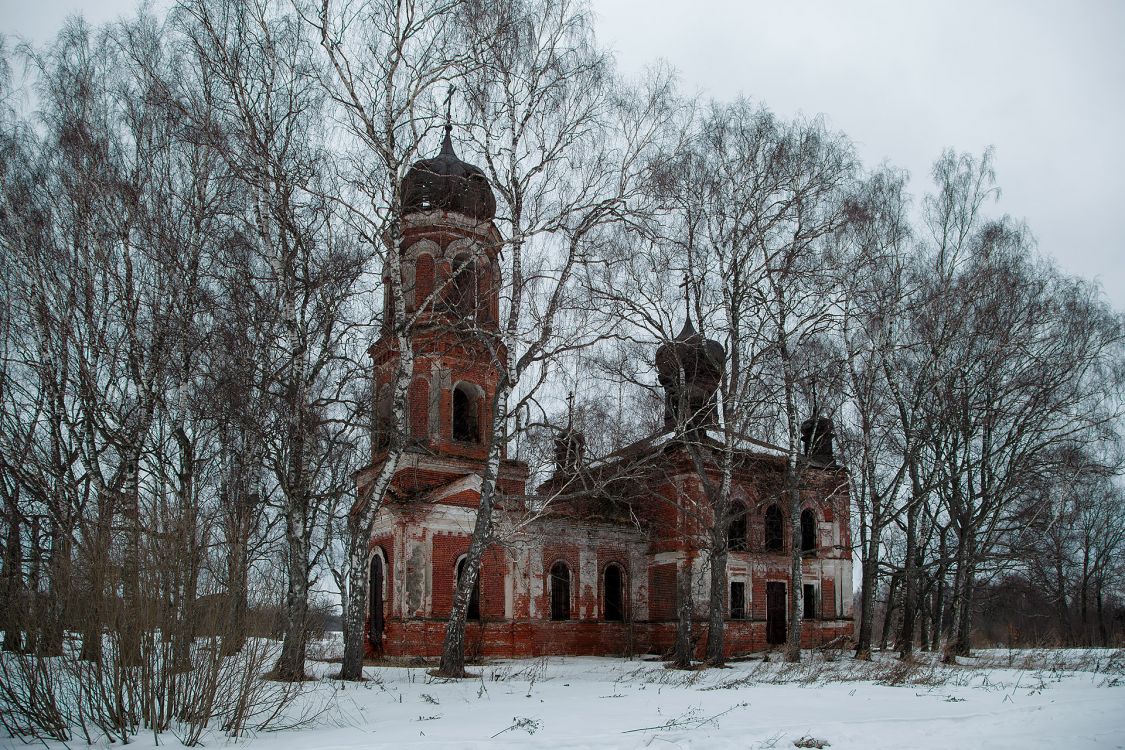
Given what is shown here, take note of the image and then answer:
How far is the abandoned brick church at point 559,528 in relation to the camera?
865 inches

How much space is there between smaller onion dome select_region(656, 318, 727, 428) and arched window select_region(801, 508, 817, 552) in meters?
5.66

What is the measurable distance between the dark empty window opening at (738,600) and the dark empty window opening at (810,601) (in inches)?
122

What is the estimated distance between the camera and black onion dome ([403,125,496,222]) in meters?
16.0

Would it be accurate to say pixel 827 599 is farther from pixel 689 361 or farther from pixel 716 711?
pixel 716 711

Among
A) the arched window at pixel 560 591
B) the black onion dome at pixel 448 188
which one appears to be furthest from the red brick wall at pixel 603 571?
the black onion dome at pixel 448 188

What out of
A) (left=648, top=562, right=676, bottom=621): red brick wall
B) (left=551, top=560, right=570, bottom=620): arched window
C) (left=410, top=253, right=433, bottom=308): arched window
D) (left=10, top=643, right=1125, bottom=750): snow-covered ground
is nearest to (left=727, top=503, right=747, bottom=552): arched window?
(left=648, top=562, right=676, bottom=621): red brick wall

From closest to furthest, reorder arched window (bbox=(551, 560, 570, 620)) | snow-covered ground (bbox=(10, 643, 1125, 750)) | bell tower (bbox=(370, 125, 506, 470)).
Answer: snow-covered ground (bbox=(10, 643, 1125, 750))
bell tower (bbox=(370, 125, 506, 470))
arched window (bbox=(551, 560, 570, 620))

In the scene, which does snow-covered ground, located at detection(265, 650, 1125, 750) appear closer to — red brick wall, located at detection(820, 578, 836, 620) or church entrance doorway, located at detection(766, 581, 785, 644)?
church entrance doorway, located at detection(766, 581, 785, 644)

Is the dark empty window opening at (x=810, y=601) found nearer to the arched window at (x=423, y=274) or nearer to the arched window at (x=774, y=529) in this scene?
the arched window at (x=774, y=529)

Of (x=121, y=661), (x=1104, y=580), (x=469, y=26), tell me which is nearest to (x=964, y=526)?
(x=469, y=26)

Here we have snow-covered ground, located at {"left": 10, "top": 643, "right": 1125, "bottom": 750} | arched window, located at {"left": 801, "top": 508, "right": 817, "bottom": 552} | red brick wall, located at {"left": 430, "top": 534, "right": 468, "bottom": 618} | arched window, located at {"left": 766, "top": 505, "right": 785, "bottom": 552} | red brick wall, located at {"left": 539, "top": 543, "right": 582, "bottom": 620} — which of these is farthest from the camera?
arched window, located at {"left": 801, "top": 508, "right": 817, "bottom": 552}

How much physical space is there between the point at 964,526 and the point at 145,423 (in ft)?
66.0

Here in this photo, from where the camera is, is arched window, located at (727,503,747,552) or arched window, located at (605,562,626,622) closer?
arched window, located at (605,562,626,622)

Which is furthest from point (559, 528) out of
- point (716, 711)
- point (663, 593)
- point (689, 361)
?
point (716, 711)
